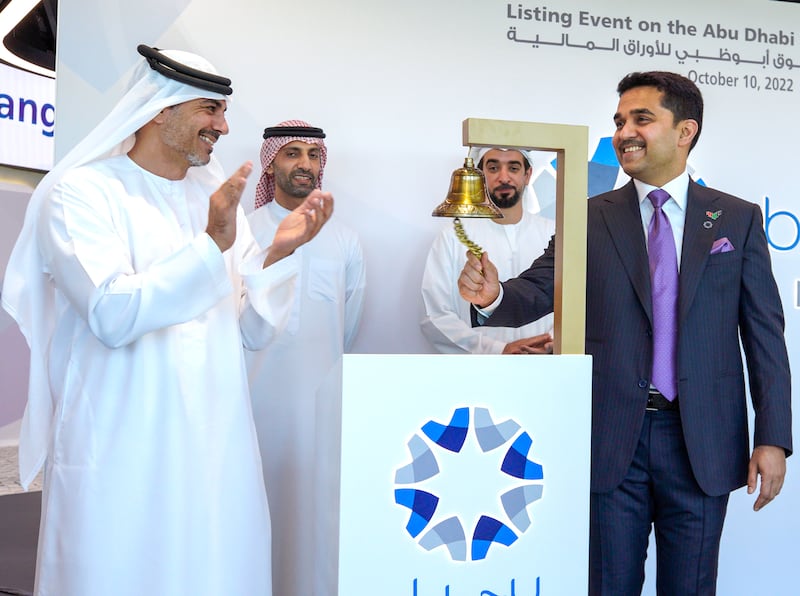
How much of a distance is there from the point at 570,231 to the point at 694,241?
1.65 feet

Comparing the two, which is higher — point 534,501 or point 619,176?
point 619,176

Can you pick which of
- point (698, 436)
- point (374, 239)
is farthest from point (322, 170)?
point (698, 436)

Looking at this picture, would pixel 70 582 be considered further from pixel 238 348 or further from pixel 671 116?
pixel 671 116

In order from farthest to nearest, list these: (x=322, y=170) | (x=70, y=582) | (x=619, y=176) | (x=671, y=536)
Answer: (x=619, y=176) < (x=322, y=170) < (x=671, y=536) < (x=70, y=582)

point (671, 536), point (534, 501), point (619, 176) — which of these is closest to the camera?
point (534, 501)

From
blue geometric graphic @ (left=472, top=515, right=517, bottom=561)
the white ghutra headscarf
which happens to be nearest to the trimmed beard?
the white ghutra headscarf

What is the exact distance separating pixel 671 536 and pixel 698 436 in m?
0.33

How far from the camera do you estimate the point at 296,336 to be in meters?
4.11

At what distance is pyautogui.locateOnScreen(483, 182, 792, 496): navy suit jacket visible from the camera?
271 centimetres

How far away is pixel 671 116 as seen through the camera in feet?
9.55

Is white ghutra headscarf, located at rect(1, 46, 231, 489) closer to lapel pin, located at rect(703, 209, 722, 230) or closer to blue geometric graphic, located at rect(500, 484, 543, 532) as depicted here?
blue geometric graphic, located at rect(500, 484, 543, 532)

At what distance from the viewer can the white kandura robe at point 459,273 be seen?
4129 mm

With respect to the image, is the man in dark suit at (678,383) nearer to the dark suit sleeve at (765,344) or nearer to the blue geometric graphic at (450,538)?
the dark suit sleeve at (765,344)

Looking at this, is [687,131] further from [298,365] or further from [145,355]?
[298,365]
